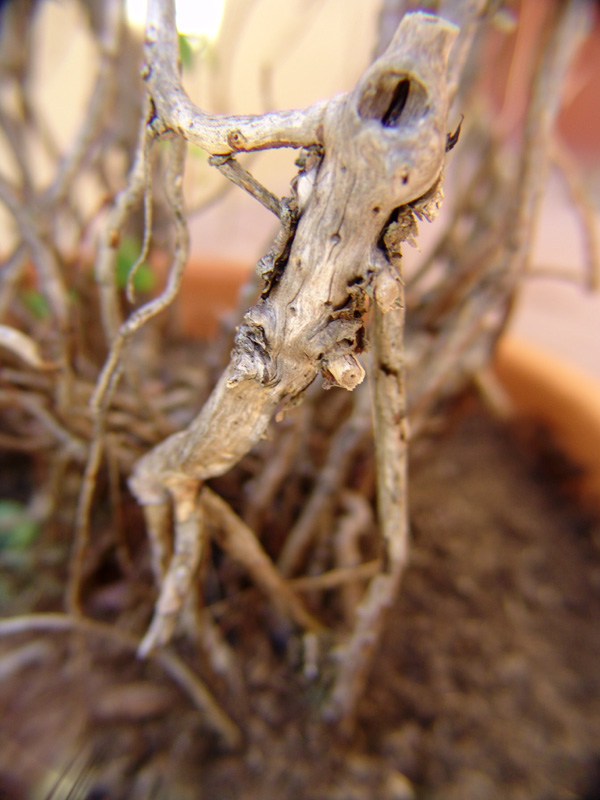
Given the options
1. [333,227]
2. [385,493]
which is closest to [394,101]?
[333,227]

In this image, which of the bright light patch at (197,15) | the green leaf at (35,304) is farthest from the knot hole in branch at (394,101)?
the green leaf at (35,304)

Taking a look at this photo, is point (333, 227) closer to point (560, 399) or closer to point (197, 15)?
point (197, 15)

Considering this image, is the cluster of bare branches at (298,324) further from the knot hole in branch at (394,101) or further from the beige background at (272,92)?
the beige background at (272,92)

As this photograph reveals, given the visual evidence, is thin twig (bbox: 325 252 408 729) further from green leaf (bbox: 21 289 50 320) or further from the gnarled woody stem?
green leaf (bbox: 21 289 50 320)

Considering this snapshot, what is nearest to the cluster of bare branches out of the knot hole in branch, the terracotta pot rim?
the knot hole in branch

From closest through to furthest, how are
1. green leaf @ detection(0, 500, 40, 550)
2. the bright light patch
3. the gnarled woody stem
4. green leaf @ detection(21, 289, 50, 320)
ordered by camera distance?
the gnarled woody stem, the bright light patch, green leaf @ detection(0, 500, 40, 550), green leaf @ detection(21, 289, 50, 320)

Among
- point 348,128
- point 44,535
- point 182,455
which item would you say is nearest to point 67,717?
point 44,535

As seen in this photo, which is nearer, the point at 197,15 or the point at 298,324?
the point at 298,324
